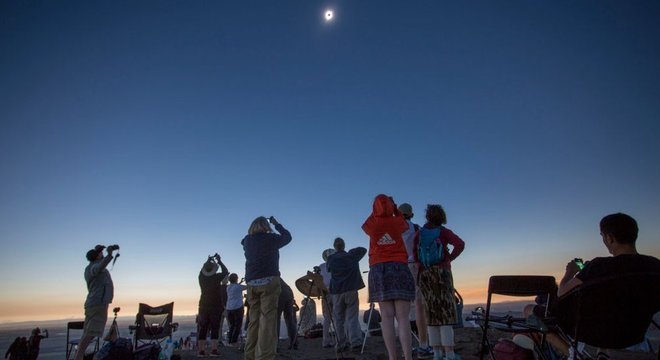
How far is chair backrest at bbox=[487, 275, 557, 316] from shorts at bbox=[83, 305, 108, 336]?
6.75 m

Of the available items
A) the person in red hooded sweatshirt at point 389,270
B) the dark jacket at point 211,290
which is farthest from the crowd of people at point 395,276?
the dark jacket at point 211,290

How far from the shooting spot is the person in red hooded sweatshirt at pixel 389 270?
13.2 ft

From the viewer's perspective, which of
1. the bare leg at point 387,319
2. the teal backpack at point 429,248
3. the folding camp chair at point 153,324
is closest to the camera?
the bare leg at point 387,319

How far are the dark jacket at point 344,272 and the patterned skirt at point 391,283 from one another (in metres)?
2.68

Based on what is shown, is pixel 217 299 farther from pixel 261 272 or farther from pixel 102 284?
pixel 261 272

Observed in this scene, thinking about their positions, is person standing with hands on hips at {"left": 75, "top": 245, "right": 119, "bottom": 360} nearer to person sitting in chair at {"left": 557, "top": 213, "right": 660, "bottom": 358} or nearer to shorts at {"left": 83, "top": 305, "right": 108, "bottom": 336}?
shorts at {"left": 83, "top": 305, "right": 108, "bottom": 336}

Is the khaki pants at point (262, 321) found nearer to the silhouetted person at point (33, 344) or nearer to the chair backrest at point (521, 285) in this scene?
the chair backrest at point (521, 285)

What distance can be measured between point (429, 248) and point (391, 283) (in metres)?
0.81

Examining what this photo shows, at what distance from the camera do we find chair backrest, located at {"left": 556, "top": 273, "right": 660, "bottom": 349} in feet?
7.50

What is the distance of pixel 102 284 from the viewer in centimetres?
628

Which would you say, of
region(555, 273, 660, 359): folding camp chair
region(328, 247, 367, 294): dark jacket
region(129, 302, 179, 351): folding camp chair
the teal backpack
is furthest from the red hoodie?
region(129, 302, 179, 351): folding camp chair

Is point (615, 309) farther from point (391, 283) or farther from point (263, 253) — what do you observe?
point (263, 253)

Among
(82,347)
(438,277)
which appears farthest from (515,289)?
(82,347)

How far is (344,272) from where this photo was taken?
691 cm
